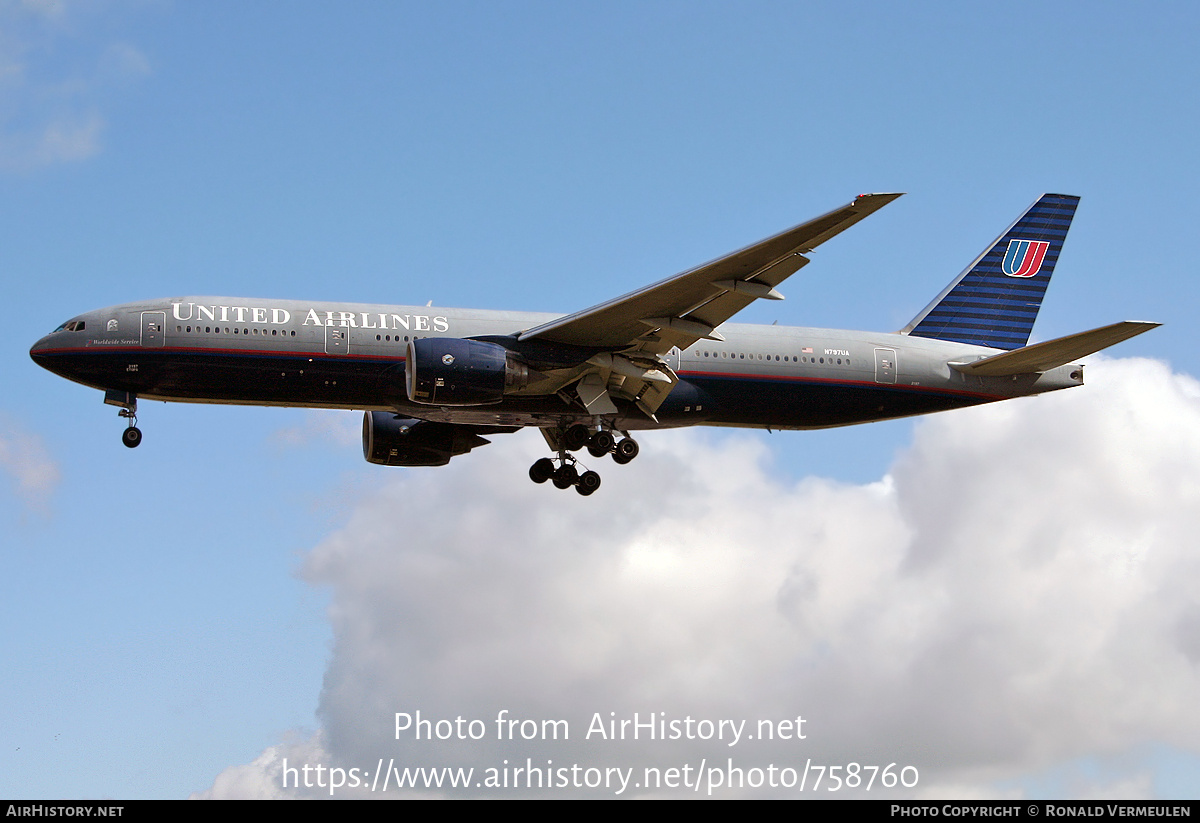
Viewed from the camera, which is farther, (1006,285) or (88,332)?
(1006,285)

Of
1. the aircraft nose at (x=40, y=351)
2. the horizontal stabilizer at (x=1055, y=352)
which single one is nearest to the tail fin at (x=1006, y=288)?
the horizontal stabilizer at (x=1055, y=352)

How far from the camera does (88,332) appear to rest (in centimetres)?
3388

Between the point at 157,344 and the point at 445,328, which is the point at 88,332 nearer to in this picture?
the point at 157,344

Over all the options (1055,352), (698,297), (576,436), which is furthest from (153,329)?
(1055,352)

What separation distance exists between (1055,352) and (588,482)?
13.6 metres

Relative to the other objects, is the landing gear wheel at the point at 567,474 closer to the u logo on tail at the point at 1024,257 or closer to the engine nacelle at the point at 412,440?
the engine nacelle at the point at 412,440

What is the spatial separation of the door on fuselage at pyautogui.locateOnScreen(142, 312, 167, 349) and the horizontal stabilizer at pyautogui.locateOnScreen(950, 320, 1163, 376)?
72.8 feet

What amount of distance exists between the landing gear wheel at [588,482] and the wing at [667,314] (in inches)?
127

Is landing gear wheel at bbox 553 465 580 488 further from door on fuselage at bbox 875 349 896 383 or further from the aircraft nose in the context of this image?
the aircraft nose

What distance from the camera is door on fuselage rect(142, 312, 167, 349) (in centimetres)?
3347

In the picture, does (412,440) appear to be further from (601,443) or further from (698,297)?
(698,297)
